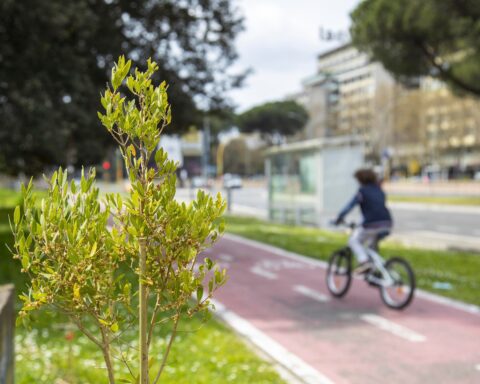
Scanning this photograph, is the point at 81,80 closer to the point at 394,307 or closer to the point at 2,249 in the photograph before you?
the point at 2,249

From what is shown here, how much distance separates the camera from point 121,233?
226cm

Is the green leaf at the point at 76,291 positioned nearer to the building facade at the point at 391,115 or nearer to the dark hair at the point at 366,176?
the dark hair at the point at 366,176

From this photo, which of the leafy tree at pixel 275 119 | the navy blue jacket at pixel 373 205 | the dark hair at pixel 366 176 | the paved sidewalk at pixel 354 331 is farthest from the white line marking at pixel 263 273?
the leafy tree at pixel 275 119

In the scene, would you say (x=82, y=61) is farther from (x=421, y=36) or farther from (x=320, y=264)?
(x=421, y=36)

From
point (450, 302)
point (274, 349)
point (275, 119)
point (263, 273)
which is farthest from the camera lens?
point (275, 119)

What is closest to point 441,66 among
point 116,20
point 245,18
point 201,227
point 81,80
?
point 245,18

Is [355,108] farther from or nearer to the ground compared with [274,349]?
farther from the ground

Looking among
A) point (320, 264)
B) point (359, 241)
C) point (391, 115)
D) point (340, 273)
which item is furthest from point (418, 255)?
point (391, 115)

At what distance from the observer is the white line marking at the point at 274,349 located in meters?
5.33

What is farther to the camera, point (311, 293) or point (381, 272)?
point (311, 293)

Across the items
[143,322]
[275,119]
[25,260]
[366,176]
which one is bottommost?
[143,322]

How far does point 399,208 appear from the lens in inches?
1288

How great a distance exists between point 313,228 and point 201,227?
62.9 ft

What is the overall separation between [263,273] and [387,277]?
3.80 m
